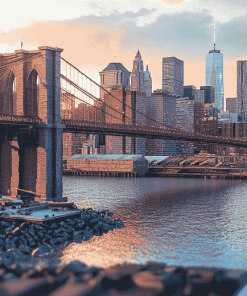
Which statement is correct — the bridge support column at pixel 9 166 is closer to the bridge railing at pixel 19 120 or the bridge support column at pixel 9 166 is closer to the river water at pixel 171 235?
the bridge railing at pixel 19 120

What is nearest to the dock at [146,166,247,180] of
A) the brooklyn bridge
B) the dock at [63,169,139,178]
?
the dock at [63,169,139,178]

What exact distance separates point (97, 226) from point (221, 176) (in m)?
64.9

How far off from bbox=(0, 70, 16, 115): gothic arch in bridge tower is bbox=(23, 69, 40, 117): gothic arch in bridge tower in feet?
5.93

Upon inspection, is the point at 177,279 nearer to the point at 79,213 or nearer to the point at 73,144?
the point at 79,213

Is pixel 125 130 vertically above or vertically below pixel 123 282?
above

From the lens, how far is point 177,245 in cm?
2533

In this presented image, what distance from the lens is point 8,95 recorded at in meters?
39.5

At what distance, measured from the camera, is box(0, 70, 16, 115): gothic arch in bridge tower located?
39.4 meters

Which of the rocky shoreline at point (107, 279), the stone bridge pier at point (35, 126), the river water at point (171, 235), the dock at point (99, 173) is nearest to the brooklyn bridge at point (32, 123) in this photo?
the stone bridge pier at point (35, 126)

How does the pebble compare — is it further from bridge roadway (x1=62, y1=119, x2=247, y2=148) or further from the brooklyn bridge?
bridge roadway (x1=62, y1=119, x2=247, y2=148)

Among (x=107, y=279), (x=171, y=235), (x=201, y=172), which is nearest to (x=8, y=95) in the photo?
(x=171, y=235)

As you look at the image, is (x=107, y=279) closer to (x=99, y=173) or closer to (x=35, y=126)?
(x=35, y=126)

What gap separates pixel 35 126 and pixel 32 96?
313cm

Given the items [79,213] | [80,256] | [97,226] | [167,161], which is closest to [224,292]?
[80,256]
